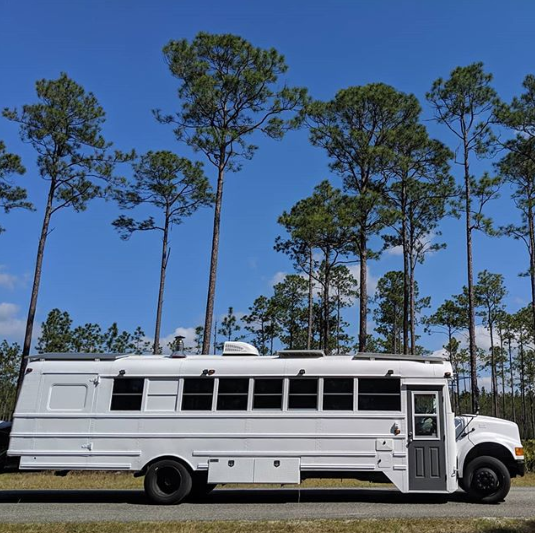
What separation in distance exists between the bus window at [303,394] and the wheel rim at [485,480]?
3243 mm

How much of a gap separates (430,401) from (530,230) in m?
20.6

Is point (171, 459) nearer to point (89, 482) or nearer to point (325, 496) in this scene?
point (325, 496)

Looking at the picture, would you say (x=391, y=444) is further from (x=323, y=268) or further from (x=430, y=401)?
(x=323, y=268)

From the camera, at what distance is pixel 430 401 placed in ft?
33.4

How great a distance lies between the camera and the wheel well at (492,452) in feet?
33.6

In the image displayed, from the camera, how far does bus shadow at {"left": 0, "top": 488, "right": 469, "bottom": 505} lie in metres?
10.6

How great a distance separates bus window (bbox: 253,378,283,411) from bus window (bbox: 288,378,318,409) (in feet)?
0.74

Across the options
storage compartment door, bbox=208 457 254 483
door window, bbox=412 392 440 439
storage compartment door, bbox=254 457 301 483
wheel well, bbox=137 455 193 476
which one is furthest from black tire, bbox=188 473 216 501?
door window, bbox=412 392 440 439

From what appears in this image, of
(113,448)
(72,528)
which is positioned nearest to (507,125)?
(113,448)

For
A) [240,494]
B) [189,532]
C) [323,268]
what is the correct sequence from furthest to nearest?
[323,268]
[240,494]
[189,532]

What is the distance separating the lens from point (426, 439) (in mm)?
10023

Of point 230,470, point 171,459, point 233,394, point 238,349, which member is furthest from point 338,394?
point 171,459

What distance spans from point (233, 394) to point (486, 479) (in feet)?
16.2

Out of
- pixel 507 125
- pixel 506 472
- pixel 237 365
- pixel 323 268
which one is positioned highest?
pixel 507 125
